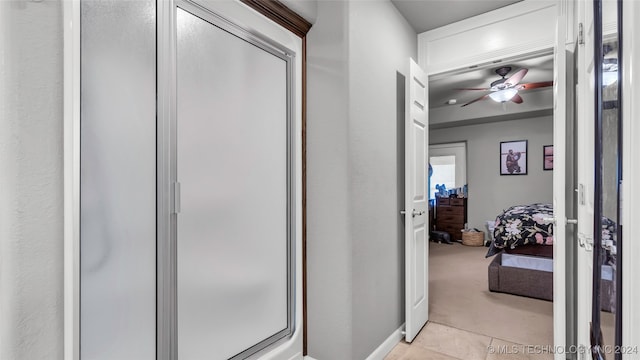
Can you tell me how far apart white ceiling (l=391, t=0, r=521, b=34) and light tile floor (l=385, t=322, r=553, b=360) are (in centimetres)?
252

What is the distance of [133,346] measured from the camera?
115 centimetres

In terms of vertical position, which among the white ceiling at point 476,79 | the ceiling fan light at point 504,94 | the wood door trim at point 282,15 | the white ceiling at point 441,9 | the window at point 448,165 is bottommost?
the window at point 448,165

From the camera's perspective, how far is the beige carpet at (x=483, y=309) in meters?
2.48

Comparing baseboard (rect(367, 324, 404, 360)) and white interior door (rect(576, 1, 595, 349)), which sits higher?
white interior door (rect(576, 1, 595, 349))

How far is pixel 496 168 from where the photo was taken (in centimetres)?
601

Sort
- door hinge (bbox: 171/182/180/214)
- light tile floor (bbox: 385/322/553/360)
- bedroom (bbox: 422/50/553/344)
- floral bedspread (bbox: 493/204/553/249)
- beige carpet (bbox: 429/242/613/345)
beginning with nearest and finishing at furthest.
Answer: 1. door hinge (bbox: 171/182/180/214)
2. light tile floor (bbox: 385/322/553/360)
3. beige carpet (bbox: 429/242/613/345)
4. bedroom (bbox: 422/50/553/344)
5. floral bedspread (bbox: 493/204/553/249)

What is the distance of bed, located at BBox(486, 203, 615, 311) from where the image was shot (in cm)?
316

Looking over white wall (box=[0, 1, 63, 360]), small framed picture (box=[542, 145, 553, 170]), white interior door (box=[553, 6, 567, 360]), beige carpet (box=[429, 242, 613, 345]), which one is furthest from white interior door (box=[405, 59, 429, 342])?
small framed picture (box=[542, 145, 553, 170])

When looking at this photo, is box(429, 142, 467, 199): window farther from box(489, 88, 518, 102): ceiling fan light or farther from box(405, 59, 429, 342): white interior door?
box(405, 59, 429, 342): white interior door

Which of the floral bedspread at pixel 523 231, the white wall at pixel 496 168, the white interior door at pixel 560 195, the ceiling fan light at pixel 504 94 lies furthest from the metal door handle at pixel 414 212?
the white wall at pixel 496 168

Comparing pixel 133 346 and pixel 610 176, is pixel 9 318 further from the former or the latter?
pixel 610 176

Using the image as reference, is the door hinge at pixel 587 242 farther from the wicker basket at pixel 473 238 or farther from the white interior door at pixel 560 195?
the wicker basket at pixel 473 238

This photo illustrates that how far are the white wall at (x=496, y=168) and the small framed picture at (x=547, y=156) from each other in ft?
0.18
